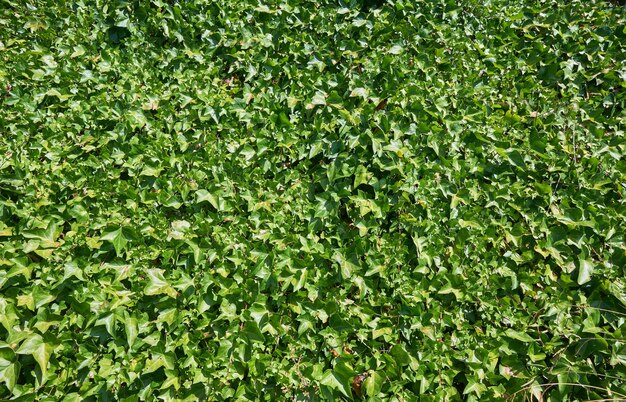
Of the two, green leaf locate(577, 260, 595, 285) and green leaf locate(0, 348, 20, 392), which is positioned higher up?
green leaf locate(577, 260, 595, 285)

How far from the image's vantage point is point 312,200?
246 centimetres

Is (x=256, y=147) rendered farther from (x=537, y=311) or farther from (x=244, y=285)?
(x=537, y=311)

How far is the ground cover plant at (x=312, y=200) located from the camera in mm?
1985

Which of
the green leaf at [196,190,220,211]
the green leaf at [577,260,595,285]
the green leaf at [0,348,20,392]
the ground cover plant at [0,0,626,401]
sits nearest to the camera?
the green leaf at [0,348,20,392]

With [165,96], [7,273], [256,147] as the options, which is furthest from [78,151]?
[256,147]

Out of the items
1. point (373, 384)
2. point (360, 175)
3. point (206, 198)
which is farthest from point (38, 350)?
point (360, 175)

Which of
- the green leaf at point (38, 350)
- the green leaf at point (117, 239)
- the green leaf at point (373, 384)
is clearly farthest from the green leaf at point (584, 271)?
the green leaf at point (38, 350)

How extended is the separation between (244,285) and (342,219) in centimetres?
65

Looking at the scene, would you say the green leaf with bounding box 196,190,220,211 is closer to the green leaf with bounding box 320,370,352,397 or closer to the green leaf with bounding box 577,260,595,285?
the green leaf with bounding box 320,370,352,397

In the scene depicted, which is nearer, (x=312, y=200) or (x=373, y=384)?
(x=373, y=384)

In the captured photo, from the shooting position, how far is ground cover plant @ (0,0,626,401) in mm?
1985

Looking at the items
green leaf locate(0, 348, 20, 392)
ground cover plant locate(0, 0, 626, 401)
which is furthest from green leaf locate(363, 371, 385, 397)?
→ green leaf locate(0, 348, 20, 392)

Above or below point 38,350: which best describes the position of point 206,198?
above

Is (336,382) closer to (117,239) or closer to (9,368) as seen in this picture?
(117,239)
